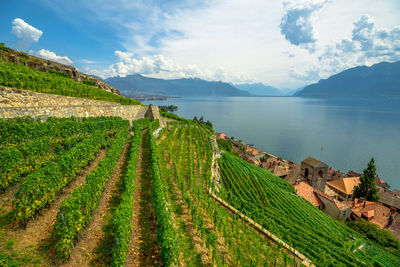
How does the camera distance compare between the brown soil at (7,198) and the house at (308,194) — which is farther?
the house at (308,194)

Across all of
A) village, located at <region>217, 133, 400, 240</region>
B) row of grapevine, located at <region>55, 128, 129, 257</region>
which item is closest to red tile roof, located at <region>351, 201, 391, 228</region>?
village, located at <region>217, 133, 400, 240</region>

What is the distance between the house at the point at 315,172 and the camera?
46.3 metres

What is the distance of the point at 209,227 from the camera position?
43.0 feet

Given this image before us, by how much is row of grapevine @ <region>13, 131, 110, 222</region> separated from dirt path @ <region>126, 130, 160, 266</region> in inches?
192

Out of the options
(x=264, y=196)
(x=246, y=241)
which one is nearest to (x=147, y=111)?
(x=264, y=196)

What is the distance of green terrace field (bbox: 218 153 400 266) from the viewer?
55.3ft

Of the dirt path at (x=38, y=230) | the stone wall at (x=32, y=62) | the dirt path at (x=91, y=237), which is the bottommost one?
the dirt path at (x=91, y=237)

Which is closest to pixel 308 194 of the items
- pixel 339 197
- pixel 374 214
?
pixel 374 214

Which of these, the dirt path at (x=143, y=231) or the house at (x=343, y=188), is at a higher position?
the dirt path at (x=143, y=231)

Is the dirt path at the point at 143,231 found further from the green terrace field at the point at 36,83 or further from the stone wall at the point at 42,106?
the green terrace field at the point at 36,83

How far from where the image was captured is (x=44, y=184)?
9.45 meters

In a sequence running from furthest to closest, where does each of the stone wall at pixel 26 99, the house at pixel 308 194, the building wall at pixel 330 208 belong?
1. the house at pixel 308 194
2. the building wall at pixel 330 208
3. the stone wall at pixel 26 99

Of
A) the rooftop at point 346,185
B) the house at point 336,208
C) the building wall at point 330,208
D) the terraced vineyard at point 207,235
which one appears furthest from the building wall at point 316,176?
the terraced vineyard at point 207,235

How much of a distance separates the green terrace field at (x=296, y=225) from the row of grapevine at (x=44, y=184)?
1469 cm
